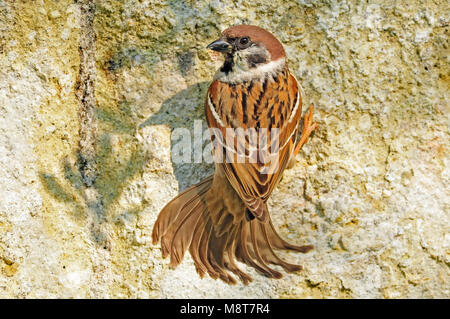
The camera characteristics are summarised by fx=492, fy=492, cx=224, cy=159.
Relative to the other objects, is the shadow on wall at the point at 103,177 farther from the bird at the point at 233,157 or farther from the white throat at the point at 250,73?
the white throat at the point at 250,73

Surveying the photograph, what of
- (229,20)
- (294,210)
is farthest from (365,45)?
(294,210)

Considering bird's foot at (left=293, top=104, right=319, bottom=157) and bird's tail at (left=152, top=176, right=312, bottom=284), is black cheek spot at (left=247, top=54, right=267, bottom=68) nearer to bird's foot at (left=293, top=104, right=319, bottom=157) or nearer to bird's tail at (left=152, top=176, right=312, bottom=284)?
bird's foot at (left=293, top=104, right=319, bottom=157)

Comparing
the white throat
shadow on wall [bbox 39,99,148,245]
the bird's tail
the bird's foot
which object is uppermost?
the white throat

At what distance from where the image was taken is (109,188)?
2842 millimetres

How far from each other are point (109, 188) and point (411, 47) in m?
1.92

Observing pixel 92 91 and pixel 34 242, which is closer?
pixel 34 242

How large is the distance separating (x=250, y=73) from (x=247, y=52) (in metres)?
0.13

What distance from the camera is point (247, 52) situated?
277 centimetres

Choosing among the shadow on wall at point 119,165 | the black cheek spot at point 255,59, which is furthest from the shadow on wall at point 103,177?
the black cheek spot at point 255,59

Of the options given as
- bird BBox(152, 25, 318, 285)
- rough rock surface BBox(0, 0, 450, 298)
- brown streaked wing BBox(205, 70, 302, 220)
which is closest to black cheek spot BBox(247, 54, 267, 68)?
bird BBox(152, 25, 318, 285)

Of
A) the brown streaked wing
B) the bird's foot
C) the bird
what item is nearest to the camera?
the brown streaked wing

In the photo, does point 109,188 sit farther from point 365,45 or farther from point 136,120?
point 365,45

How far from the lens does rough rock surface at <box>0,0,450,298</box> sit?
2721mm

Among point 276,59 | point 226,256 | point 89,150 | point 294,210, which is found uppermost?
point 276,59
